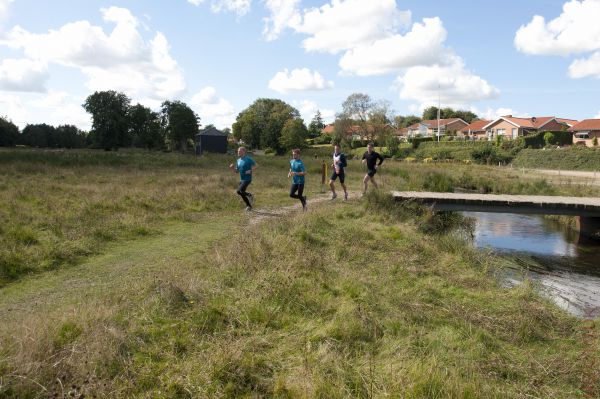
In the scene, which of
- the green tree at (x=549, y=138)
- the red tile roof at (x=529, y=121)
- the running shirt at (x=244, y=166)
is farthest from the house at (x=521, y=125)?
the running shirt at (x=244, y=166)

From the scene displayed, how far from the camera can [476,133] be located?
8656 cm

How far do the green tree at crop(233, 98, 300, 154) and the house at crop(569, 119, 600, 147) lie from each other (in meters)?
44.2

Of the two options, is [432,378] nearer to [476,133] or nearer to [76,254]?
[76,254]

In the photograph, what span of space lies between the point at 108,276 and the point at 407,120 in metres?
131

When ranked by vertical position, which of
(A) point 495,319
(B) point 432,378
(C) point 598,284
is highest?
(B) point 432,378

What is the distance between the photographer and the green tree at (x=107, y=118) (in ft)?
194

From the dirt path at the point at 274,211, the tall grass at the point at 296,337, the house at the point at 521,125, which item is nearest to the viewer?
the tall grass at the point at 296,337

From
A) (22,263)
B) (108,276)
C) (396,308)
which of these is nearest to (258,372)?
(396,308)

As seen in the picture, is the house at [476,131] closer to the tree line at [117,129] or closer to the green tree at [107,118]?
the tree line at [117,129]

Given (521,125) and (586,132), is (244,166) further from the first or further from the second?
(521,125)

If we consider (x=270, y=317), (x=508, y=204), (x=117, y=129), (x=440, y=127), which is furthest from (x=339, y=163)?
(x=440, y=127)

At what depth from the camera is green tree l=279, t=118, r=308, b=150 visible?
2719 inches

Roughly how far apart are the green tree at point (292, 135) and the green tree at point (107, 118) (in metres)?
24.0

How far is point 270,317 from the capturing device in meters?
5.38
